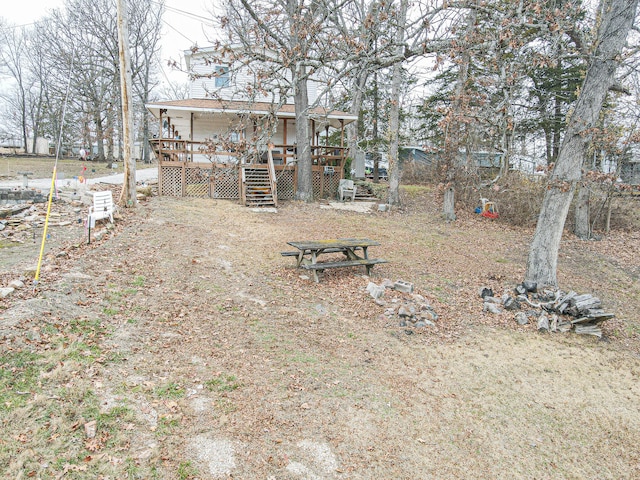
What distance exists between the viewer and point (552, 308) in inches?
285

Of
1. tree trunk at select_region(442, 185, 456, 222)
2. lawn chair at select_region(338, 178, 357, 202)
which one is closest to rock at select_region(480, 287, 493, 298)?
tree trunk at select_region(442, 185, 456, 222)

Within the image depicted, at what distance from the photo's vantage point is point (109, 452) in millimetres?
3150

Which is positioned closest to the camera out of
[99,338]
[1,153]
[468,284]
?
[99,338]

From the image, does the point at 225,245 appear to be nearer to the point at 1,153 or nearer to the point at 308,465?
the point at 308,465

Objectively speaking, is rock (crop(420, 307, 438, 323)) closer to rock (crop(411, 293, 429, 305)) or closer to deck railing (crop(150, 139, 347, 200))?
rock (crop(411, 293, 429, 305))

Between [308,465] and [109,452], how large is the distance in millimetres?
1532

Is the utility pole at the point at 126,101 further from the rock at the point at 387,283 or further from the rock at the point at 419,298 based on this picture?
the rock at the point at 419,298

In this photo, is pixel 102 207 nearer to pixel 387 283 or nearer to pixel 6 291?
pixel 6 291

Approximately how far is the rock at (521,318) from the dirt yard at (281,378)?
5.3 inches

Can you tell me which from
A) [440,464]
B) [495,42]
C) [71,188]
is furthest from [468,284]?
[71,188]

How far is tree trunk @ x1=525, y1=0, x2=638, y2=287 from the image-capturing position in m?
7.03

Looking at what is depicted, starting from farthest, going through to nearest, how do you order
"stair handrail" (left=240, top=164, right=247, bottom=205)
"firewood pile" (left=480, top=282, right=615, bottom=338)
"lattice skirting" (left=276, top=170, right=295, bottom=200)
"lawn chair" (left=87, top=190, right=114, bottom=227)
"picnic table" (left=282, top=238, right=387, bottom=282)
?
1. "lattice skirting" (left=276, top=170, right=295, bottom=200)
2. "stair handrail" (left=240, top=164, right=247, bottom=205)
3. "lawn chair" (left=87, top=190, right=114, bottom=227)
4. "picnic table" (left=282, top=238, right=387, bottom=282)
5. "firewood pile" (left=480, top=282, right=615, bottom=338)

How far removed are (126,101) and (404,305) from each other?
9.54 metres

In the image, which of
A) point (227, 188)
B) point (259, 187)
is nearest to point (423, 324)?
point (259, 187)
